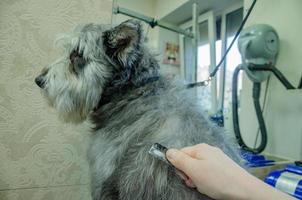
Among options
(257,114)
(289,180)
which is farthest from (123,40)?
(257,114)

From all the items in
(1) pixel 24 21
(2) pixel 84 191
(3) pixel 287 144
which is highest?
(1) pixel 24 21

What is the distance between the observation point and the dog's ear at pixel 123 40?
72 cm

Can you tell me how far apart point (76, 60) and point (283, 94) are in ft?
3.06

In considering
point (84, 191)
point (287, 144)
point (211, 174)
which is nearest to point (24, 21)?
point (84, 191)

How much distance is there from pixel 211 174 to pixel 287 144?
0.96 metres

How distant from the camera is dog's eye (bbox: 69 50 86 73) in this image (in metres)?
0.81

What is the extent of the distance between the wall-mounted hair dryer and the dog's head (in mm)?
739

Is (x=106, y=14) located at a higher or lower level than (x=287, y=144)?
higher

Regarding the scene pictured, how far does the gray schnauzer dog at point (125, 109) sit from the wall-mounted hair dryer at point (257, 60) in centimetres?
64

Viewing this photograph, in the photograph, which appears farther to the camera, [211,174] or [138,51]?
[138,51]

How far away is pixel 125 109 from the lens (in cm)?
71

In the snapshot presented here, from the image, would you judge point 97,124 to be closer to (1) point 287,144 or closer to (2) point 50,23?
(2) point 50,23

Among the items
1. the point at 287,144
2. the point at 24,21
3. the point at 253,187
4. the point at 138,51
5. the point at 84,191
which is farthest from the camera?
the point at 287,144

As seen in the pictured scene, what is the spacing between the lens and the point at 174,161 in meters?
0.50
